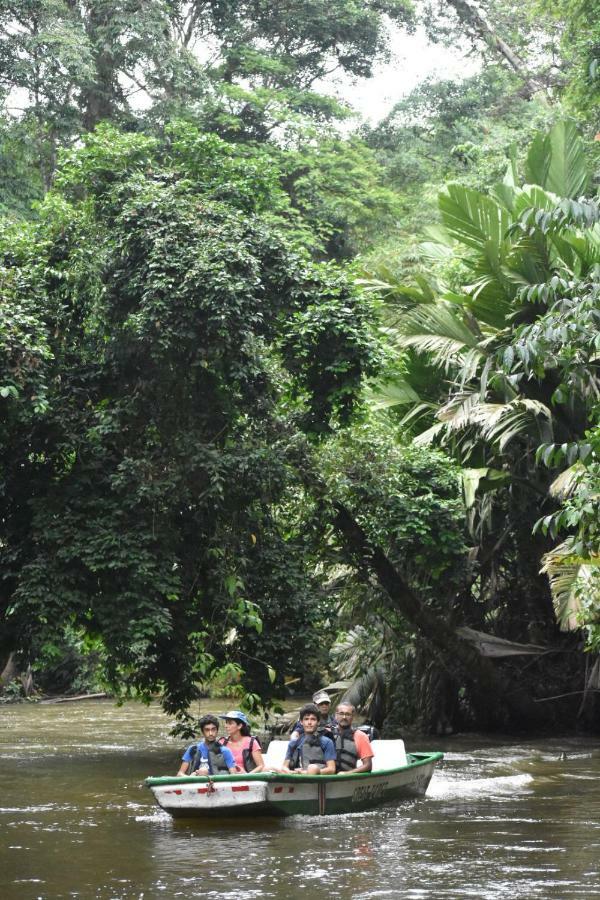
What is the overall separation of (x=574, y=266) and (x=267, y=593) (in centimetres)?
672

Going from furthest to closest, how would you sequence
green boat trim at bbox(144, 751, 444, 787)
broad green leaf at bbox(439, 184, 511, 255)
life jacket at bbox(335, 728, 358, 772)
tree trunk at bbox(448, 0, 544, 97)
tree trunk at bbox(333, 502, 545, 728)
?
tree trunk at bbox(448, 0, 544, 97) < broad green leaf at bbox(439, 184, 511, 255) < tree trunk at bbox(333, 502, 545, 728) < life jacket at bbox(335, 728, 358, 772) < green boat trim at bbox(144, 751, 444, 787)

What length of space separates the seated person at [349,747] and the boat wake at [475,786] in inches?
77.4

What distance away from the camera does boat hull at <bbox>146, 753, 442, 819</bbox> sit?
11148 millimetres

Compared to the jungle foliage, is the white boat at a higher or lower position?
lower

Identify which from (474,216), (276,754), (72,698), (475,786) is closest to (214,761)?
(276,754)

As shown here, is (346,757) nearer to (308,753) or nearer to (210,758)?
(308,753)

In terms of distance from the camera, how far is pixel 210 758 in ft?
39.2

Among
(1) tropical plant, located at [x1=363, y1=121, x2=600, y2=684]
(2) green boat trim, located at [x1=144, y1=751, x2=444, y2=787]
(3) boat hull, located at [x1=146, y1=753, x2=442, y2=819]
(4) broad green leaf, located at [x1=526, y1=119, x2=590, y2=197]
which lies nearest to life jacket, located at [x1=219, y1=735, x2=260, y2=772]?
(2) green boat trim, located at [x1=144, y1=751, x2=444, y2=787]

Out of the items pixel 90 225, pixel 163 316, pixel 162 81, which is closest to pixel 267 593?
pixel 163 316

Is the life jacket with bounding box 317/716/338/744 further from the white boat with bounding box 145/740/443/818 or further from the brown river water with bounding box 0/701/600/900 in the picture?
the brown river water with bounding box 0/701/600/900

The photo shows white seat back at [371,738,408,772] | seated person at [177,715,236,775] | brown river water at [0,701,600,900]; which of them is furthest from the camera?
white seat back at [371,738,408,772]

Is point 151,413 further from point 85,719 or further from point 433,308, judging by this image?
point 85,719

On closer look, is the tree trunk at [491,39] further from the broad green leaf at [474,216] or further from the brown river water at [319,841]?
the brown river water at [319,841]

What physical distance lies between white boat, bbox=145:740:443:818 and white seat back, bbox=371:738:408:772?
0.16m
